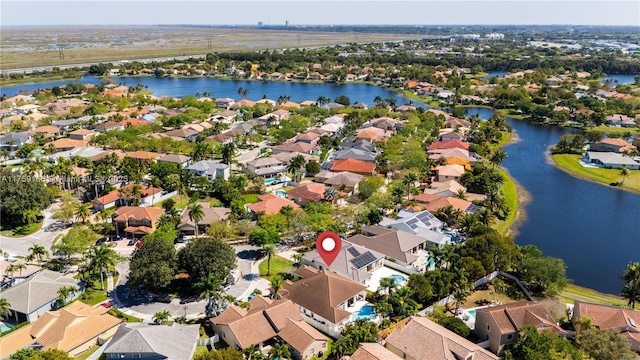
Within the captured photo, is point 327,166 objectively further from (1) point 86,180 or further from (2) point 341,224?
(1) point 86,180

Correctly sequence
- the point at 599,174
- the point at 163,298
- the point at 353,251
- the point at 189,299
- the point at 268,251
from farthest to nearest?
the point at 599,174 < the point at 353,251 < the point at 268,251 < the point at 189,299 < the point at 163,298

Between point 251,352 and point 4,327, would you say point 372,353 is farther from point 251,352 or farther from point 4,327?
point 4,327

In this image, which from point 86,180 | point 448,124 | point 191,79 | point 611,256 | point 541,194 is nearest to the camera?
point 611,256

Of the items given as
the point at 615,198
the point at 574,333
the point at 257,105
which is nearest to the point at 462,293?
the point at 574,333

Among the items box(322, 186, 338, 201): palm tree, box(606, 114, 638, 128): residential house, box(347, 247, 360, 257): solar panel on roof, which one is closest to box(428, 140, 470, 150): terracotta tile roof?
box(322, 186, 338, 201): palm tree

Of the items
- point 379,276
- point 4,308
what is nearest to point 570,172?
point 379,276

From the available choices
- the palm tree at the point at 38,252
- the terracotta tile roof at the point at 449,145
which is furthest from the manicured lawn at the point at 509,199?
the palm tree at the point at 38,252
